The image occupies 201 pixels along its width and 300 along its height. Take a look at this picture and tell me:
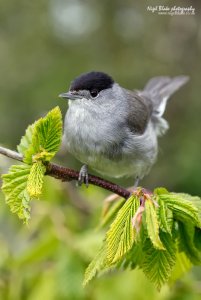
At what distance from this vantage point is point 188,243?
5.85 ft

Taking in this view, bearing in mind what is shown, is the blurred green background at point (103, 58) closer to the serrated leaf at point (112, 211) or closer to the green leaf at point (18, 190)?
the serrated leaf at point (112, 211)

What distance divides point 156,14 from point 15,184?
5.84 m

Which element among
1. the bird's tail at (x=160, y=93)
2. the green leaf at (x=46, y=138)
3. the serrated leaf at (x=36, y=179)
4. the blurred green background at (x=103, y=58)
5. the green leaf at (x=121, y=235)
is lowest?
the green leaf at (x=121, y=235)

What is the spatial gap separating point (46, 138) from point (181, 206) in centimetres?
46

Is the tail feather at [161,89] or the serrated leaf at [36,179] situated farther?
the tail feather at [161,89]

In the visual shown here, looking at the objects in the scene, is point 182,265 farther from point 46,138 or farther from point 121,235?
point 46,138

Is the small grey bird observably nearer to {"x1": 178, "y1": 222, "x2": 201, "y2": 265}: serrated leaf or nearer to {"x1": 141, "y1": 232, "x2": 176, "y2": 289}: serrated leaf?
{"x1": 178, "y1": 222, "x2": 201, "y2": 265}: serrated leaf

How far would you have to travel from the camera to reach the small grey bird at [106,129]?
2.89 meters

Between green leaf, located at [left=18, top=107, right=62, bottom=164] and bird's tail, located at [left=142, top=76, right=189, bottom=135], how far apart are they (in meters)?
2.52

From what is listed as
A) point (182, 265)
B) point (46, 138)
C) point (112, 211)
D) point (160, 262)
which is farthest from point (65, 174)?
point (182, 265)

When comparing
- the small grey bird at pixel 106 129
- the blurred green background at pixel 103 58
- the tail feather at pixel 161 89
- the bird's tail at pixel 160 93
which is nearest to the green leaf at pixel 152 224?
the small grey bird at pixel 106 129

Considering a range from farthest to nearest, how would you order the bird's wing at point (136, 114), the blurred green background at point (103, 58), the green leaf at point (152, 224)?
the blurred green background at point (103, 58) < the bird's wing at point (136, 114) < the green leaf at point (152, 224)

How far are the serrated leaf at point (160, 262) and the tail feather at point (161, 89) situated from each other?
2785mm

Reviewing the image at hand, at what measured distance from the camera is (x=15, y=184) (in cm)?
166
